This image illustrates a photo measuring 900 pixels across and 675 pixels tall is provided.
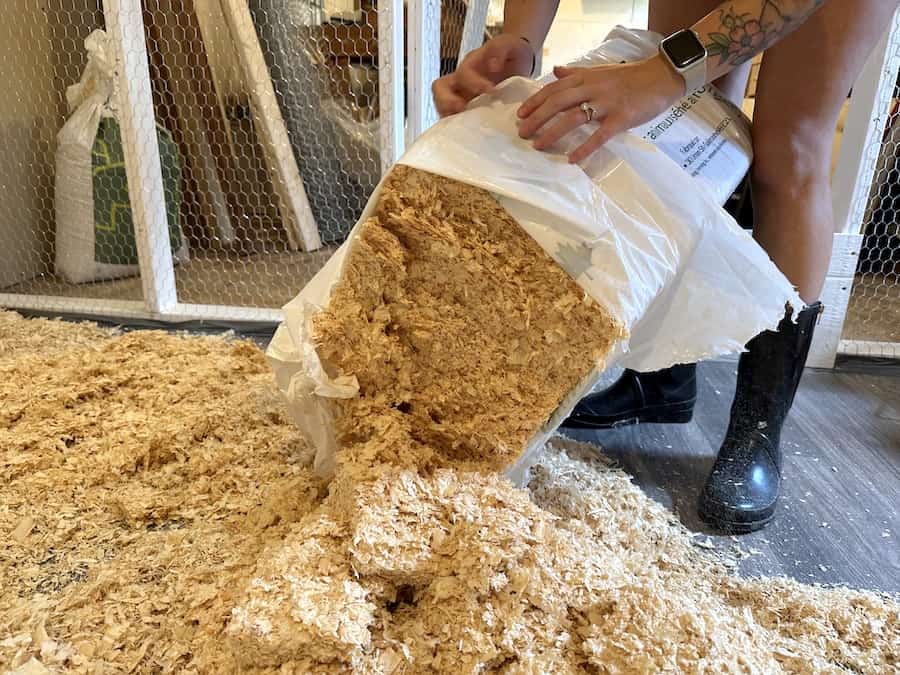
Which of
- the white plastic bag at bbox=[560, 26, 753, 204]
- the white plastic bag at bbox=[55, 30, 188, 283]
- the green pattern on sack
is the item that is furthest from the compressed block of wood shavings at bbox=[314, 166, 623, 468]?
the white plastic bag at bbox=[55, 30, 188, 283]

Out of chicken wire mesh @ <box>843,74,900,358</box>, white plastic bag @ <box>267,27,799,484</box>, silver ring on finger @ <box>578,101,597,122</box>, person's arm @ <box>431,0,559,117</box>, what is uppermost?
person's arm @ <box>431,0,559,117</box>

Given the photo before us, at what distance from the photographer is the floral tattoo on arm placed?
678 millimetres

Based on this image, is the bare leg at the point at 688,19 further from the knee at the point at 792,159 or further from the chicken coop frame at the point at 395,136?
the chicken coop frame at the point at 395,136

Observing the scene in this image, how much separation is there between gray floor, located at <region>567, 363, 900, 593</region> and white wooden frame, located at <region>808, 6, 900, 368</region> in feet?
0.36

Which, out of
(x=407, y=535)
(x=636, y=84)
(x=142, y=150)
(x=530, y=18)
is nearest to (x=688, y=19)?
(x=530, y=18)

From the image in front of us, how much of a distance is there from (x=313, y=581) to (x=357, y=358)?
25 cm

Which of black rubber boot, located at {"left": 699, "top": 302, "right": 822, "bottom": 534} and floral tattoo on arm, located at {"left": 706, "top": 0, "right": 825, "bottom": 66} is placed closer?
floral tattoo on arm, located at {"left": 706, "top": 0, "right": 825, "bottom": 66}

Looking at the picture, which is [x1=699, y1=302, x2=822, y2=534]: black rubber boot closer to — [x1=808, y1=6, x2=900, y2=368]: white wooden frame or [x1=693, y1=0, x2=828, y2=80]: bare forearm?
[x1=693, y1=0, x2=828, y2=80]: bare forearm

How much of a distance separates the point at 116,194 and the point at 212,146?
34 centimetres

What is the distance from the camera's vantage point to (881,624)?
27.7 inches

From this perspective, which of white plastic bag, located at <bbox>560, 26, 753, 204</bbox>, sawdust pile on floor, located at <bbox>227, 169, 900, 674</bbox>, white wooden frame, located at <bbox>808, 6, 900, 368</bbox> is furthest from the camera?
white wooden frame, located at <bbox>808, 6, 900, 368</bbox>

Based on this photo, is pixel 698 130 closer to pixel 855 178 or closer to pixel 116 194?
pixel 855 178

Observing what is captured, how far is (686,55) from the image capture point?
676 mm

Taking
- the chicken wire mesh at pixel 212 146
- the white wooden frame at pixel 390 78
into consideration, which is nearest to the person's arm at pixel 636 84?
the white wooden frame at pixel 390 78
